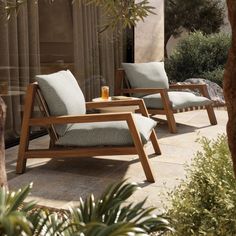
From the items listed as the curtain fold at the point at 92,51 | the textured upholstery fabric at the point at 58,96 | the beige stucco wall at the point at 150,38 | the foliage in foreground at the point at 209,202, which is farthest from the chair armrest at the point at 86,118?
the beige stucco wall at the point at 150,38

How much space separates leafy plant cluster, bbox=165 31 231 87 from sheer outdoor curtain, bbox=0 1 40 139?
4.67 metres

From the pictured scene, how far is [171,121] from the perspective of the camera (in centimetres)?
557

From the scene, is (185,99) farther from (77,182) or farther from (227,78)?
(227,78)

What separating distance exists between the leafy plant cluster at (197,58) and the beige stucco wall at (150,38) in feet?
3.21

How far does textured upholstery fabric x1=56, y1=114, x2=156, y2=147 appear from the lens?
3781 millimetres

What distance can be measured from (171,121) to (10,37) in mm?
2128

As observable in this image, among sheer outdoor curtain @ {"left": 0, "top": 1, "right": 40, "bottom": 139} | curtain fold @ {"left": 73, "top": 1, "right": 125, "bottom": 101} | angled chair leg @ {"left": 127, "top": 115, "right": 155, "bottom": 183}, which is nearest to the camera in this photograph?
angled chair leg @ {"left": 127, "top": 115, "right": 155, "bottom": 183}

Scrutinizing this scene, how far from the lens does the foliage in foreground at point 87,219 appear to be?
4.94 ft

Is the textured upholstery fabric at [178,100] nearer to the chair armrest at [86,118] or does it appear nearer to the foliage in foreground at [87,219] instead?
the chair armrest at [86,118]

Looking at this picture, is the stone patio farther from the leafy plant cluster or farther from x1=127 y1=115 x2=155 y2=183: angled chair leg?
the leafy plant cluster

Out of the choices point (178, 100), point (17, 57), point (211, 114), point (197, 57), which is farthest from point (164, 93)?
point (197, 57)

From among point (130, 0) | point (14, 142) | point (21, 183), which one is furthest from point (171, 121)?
point (130, 0)

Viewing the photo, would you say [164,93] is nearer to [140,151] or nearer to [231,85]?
[140,151]

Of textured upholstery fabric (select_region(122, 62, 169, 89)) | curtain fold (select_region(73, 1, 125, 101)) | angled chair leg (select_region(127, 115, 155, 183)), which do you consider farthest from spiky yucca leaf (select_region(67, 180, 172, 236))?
curtain fold (select_region(73, 1, 125, 101))
